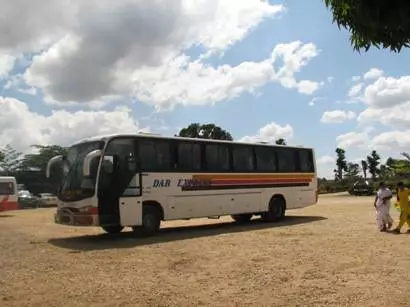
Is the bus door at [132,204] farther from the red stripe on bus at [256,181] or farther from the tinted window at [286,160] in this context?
the tinted window at [286,160]

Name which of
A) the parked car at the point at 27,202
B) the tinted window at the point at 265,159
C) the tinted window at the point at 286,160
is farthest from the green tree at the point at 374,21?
the parked car at the point at 27,202

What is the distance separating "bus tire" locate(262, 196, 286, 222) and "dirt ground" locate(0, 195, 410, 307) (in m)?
4.44

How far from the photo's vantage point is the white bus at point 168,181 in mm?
16891

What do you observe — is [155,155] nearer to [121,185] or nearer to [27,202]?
[121,185]

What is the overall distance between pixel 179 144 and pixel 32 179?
69.2 metres

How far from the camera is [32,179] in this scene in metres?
84.2

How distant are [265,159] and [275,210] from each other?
80.7 inches

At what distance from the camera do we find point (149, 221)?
1811 cm

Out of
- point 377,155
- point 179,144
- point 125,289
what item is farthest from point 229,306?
point 377,155

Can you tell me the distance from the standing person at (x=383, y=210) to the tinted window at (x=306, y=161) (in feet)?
20.0

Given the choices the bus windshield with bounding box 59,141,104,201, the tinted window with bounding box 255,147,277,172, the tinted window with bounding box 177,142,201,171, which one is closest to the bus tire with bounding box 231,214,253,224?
the tinted window with bounding box 255,147,277,172

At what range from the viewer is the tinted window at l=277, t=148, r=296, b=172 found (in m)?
23.4

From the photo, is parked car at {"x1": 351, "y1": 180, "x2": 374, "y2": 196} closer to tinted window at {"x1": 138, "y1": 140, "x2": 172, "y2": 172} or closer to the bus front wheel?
the bus front wheel

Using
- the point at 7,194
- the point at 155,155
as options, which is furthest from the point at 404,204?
the point at 7,194
